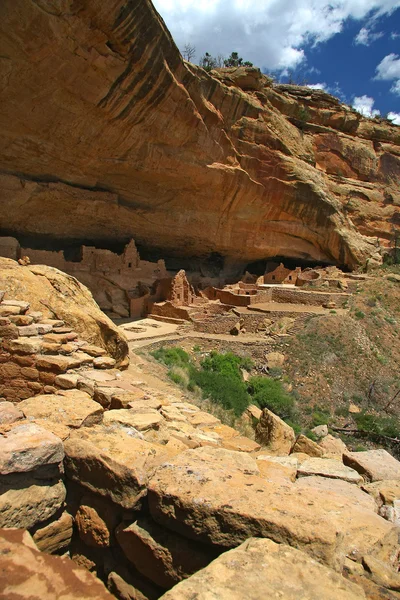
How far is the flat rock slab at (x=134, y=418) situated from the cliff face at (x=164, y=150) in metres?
11.5

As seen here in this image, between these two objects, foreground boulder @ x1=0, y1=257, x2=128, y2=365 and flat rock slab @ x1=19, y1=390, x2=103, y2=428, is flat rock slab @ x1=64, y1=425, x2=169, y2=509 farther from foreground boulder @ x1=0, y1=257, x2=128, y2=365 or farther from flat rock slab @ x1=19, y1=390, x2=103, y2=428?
foreground boulder @ x1=0, y1=257, x2=128, y2=365

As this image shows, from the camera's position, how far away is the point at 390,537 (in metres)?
2.43

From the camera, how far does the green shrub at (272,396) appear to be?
13.5 m

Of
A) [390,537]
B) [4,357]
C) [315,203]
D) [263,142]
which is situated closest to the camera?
[390,537]

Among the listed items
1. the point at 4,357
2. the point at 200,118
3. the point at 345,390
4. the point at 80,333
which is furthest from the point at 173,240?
the point at 4,357

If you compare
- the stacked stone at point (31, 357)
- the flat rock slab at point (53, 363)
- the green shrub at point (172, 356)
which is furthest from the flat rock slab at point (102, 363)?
the green shrub at point (172, 356)

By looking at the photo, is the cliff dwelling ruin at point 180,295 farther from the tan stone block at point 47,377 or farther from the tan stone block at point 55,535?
the tan stone block at point 55,535

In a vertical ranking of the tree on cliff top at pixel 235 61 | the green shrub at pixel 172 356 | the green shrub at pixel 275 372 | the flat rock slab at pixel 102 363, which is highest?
the tree on cliff top at pixel 235 61

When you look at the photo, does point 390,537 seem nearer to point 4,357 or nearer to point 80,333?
point 4,357

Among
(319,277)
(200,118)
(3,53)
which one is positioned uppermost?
(200,118)

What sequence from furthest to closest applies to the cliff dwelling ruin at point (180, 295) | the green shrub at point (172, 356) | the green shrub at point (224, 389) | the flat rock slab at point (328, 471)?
the cliff dwelling ruin at point (180, 295) → the green shrub at point (172, 356) → the green shrub at point (224, 389) → the flat rock slab at point (328, 471)

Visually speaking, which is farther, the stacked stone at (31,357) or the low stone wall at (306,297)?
the low stone wall at (306,297)

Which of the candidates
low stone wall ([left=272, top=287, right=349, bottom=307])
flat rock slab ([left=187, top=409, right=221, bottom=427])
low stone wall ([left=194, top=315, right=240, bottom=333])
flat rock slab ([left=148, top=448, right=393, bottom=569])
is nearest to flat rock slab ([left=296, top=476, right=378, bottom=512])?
flat rock slab ([left=148, top=448, right=393, bottom=569])

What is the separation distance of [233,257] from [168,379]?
1705 centimetres
